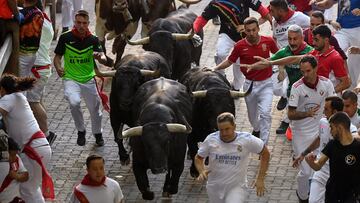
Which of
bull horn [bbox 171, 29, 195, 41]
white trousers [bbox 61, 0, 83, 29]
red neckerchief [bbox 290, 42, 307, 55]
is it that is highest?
red neckerchief [bbox 290, 42, 307, 55]

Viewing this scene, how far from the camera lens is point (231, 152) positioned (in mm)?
13656

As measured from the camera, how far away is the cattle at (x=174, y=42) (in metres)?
19.1

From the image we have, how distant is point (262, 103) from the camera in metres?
17.3

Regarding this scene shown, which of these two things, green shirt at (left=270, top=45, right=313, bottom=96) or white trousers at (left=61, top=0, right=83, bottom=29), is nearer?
green shirt at (left=270, top=45, right=313, bottom=96)

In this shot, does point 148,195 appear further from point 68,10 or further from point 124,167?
point 68,10

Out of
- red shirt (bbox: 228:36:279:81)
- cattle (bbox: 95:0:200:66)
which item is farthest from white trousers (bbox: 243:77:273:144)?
cattle (bbox: 95:0:200:66)

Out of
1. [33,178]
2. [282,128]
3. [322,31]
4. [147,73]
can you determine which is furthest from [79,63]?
[322,31]

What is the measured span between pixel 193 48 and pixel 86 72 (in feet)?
9.30

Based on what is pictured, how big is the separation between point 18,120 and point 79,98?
3515mm

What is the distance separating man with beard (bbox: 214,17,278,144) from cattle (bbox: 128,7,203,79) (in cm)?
190

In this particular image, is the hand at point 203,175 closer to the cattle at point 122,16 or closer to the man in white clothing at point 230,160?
the man in white clothing at point 230,160

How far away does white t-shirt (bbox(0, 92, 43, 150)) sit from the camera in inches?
552

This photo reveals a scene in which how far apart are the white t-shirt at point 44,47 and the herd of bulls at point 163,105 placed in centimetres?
117

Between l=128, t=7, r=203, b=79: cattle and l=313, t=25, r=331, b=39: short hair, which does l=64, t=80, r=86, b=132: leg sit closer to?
l=128, t=7, r=203, b=79: cattle
